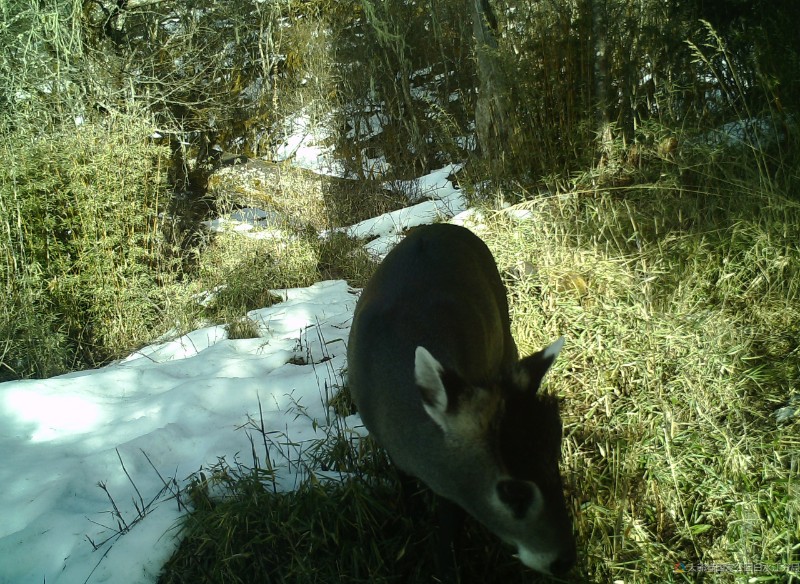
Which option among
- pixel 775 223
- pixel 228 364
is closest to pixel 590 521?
pixel 775 223

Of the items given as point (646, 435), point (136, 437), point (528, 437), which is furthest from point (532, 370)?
point (136, 437)

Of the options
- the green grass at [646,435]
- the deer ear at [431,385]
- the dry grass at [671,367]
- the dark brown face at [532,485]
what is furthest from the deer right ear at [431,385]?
the dry grass at [671,367]

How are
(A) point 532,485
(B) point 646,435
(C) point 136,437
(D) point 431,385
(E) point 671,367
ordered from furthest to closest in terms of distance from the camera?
(C) point 136,437, (E) point 671,367, (B) point 646,435, (D) point 431,385, (A) point 532,485

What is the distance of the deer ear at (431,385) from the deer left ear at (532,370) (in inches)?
9.8

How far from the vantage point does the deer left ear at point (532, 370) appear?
1923 millimetres

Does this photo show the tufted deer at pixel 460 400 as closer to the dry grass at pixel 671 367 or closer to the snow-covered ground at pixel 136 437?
the dry grass at pixel 671 367

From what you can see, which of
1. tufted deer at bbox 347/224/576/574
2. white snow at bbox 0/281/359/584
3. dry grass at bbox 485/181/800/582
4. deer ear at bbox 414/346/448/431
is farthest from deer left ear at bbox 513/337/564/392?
white snow at bbox 0/281/359/584

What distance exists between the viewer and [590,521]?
2494 millimetres

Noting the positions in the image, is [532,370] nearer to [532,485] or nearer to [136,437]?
[532,485]

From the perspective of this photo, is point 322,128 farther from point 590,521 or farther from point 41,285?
point 590,521

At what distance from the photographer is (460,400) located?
191 cm

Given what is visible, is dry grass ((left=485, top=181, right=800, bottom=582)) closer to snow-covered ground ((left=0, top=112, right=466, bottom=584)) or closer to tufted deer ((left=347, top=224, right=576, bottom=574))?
tufted deer ((left=347, top=224, right=576, bottom=574))

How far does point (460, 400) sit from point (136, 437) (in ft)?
7.14

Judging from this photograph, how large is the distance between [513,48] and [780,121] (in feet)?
8.52
